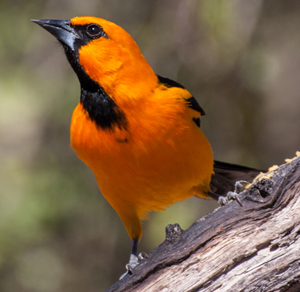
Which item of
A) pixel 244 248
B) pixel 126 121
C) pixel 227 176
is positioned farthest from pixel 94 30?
pixel 227 176

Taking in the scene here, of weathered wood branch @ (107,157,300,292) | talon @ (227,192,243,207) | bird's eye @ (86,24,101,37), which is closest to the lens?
weathered wood branch @ (107,157,300,292)

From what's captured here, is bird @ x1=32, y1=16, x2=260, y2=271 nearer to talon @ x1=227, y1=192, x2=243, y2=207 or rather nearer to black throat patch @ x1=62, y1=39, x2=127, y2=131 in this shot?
black throat patch @ x1=62, y1=39, x2=127, y2=131

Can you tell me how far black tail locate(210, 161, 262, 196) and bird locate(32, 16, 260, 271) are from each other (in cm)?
115

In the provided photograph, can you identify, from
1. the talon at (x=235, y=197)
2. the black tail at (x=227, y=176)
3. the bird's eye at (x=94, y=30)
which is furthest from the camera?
the black tail at (x=227, y=176)

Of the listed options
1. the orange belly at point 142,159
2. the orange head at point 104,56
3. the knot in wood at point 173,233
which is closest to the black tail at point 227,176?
the orange belly at point 142,159

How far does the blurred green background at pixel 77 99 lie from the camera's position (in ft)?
20.6

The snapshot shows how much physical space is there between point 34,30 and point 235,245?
16.2ft

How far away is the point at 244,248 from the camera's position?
308 centimetres

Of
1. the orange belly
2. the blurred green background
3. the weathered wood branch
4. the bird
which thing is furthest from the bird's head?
the blurred green background

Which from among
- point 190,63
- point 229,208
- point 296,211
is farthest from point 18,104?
point 296,211

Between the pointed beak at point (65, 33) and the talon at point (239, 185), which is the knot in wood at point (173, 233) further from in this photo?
the pointed beak at point (65, 33)

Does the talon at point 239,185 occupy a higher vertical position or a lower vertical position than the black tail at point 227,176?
higher

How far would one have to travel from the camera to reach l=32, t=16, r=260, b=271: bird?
12.4ft

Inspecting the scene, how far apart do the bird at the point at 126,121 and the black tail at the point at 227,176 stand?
3.78ft
